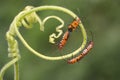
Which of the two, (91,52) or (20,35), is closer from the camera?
(20,35)

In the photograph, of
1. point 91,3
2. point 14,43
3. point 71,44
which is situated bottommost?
point 14,43

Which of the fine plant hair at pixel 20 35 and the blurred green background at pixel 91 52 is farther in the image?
the blurred green background at pixel 91 52

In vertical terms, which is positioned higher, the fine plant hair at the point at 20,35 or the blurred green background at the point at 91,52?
the blurred green background at the point at 91,52

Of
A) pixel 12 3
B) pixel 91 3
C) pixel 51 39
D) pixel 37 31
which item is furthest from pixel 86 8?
pixel 51 39

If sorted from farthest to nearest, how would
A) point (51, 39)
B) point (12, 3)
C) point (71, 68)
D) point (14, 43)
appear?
point (12, 3) < point (71, 68) < point (51, 39) < point (14, 43)

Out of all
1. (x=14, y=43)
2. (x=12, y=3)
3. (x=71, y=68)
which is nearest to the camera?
(x=14, y=43)

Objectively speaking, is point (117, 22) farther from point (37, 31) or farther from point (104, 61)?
point (37, 31)

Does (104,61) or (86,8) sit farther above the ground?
(86,8)

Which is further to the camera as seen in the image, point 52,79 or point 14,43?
point 52,79
